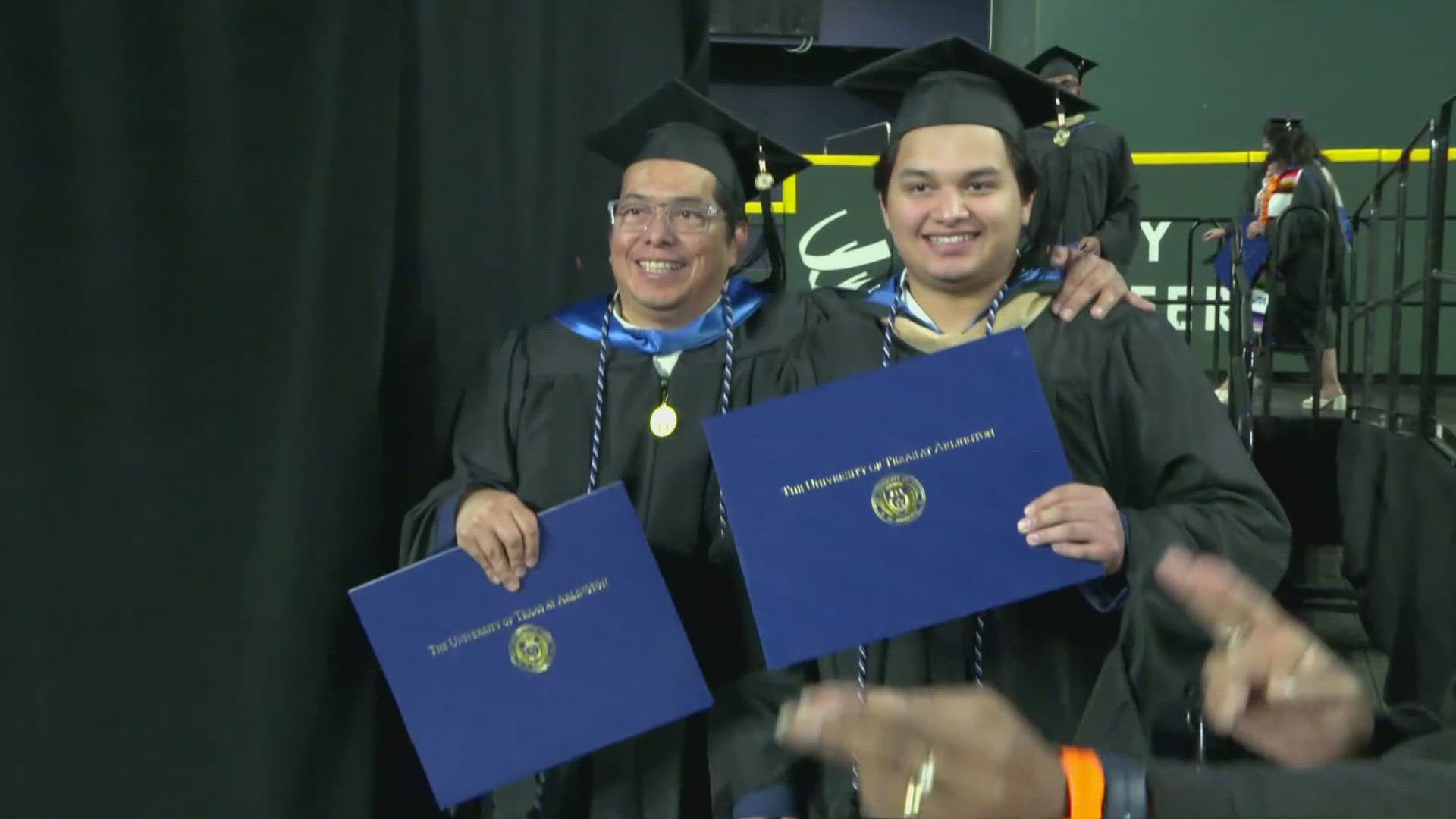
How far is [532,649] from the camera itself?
74.5 inches

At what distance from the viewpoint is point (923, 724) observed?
75 cm

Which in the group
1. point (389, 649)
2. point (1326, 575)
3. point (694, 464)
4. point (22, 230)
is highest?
point (22, 230)

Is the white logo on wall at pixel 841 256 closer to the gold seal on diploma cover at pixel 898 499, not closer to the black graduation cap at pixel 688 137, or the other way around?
the black graduation cap at pixel 688 137

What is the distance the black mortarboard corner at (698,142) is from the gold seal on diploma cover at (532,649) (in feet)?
2.68

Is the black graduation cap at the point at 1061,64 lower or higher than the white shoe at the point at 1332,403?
higher

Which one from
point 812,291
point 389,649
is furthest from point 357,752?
point 812,291

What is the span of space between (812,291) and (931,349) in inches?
18.2

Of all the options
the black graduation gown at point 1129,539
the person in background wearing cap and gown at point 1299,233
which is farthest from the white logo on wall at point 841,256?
the black graduation gown at point 1129,539

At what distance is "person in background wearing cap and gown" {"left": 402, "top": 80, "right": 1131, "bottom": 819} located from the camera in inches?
80.7

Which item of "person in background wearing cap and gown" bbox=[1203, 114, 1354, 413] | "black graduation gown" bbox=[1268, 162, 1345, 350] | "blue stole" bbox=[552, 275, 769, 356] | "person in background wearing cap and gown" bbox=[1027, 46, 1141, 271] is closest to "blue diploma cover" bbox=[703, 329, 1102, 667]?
"blue stole" bbox=[552, 275, 769, 356]

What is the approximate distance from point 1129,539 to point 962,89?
0.77 meters

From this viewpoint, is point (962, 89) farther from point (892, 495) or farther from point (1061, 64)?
point (1061, 64)

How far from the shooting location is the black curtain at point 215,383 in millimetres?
1556

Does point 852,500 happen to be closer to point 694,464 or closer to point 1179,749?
point 694,464
